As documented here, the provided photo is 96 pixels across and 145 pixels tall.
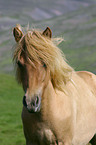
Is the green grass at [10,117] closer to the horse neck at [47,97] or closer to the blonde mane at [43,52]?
the horse neck at [47,97]

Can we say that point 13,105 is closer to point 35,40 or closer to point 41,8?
point 35,40

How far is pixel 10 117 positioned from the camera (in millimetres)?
12820

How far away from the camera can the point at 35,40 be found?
358 centimetres

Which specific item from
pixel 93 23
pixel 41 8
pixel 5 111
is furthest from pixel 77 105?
pixel 41 8

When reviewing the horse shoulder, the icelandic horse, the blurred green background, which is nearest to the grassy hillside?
the blurred green background

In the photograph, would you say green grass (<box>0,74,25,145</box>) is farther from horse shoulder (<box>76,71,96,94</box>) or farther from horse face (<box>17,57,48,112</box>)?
horse face (<box>17,57,48,112</box>)

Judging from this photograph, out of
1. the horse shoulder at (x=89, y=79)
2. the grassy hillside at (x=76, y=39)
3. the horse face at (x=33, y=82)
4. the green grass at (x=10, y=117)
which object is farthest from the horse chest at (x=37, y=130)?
the grassy hillside at (x=76, y=39)

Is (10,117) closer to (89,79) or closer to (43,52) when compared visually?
(89,79)

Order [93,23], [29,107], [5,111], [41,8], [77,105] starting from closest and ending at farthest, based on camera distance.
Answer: [29,107] < [77,105] < [5,111] < [93,23] < [41,8]

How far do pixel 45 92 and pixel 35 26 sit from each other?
4.39ft

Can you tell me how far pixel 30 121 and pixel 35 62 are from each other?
2.91 feet

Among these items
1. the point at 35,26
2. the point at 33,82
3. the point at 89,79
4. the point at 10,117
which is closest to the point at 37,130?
the point at 33,82

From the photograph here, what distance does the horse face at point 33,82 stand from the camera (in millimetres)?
3273

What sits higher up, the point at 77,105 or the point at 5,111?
the point at 77,105
